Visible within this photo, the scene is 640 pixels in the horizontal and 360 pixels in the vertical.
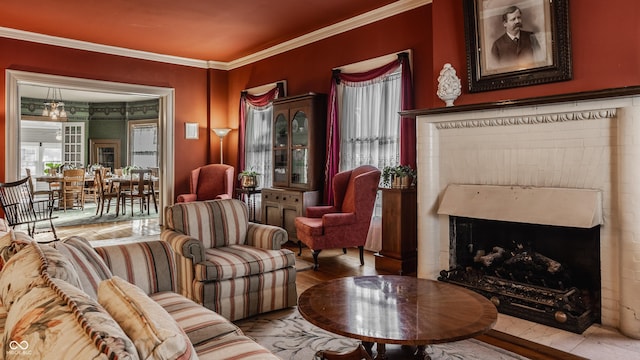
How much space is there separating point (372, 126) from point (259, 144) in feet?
8.02

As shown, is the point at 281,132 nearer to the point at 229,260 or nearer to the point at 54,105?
the point at 229,260

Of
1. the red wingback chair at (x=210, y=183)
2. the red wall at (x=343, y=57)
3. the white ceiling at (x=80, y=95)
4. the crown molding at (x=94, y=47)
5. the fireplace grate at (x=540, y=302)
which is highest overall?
the white ceiling at (x=80, y=95)

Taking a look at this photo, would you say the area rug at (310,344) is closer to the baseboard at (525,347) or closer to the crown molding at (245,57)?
the baseboard at (525,347)

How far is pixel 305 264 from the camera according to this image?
467 centimetres

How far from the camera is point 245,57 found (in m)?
7.14

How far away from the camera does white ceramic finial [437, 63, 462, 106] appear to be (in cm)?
353

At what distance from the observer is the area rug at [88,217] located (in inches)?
306

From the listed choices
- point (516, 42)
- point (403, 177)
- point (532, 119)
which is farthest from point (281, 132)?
point (532, 119)

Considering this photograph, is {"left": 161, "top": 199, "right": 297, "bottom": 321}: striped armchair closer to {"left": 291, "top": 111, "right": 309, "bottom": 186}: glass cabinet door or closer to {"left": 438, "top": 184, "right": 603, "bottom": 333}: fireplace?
{"left": 438, "top": 184, "right": 603, "bottom": 333}: fireplace

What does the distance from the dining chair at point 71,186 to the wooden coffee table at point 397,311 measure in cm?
860

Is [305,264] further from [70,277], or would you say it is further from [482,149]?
[70,277]

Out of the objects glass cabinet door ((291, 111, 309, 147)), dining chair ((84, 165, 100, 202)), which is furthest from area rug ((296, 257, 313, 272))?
dining chair ((84, 165, 100, 202))

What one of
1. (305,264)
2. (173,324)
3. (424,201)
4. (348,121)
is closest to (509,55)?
(424,201)

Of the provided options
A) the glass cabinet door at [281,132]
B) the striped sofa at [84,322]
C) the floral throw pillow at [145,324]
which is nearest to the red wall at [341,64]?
the glass cabinet door at [281,132]
